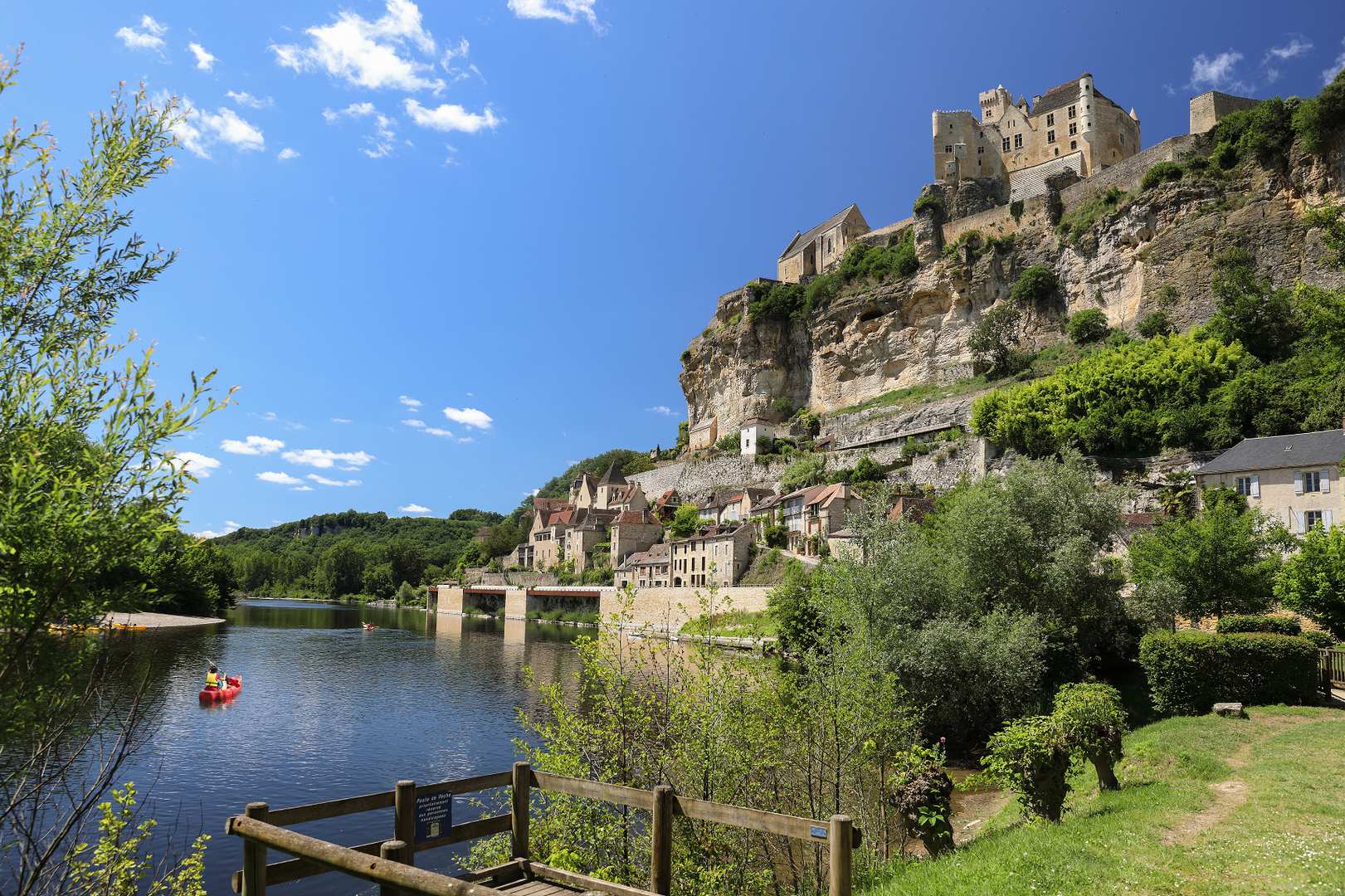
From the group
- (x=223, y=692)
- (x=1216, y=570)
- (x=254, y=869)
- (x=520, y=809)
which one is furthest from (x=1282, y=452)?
(x=223, y=692)

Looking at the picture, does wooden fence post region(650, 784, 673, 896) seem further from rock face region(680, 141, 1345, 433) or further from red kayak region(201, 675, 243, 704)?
rock face region(680, 141, 1345, 433)

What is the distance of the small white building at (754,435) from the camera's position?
71438mm

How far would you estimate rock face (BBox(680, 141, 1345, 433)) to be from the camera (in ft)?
147

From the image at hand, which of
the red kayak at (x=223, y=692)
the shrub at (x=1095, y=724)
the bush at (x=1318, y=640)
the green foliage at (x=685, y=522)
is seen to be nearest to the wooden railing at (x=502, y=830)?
the shrub at (x=1095, y=724)

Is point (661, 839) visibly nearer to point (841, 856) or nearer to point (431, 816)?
point (841, 856)

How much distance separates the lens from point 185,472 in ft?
16.1

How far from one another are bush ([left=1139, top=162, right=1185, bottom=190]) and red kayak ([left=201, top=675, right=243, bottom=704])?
59.5 m

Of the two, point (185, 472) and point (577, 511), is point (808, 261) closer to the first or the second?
point (577, 511)

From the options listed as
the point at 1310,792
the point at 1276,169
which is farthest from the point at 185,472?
the point at 1276,169

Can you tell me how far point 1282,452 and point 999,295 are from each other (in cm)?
3380

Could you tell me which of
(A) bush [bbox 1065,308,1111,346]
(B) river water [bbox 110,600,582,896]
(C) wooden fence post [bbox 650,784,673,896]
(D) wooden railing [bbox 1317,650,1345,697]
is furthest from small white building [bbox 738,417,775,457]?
(C) wooden fence post [bbox 650,784,673,896]

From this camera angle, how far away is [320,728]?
2447cm

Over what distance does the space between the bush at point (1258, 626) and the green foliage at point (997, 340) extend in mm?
40963

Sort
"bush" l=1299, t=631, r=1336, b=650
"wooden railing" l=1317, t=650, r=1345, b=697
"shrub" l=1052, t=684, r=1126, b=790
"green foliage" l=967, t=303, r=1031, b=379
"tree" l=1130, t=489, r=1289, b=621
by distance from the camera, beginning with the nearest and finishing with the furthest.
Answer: "shrub" l=1052, t=684, r=1126, b=790 → "bush" l=1299, t=631, r=1336, b=650 → "wooden railing" l=1317, t=650, r=1345, b=697 → "tree" l=1130, t=489, r=1289, b=621 → "green foliage" l=967, t=303, r=1031, b=379
